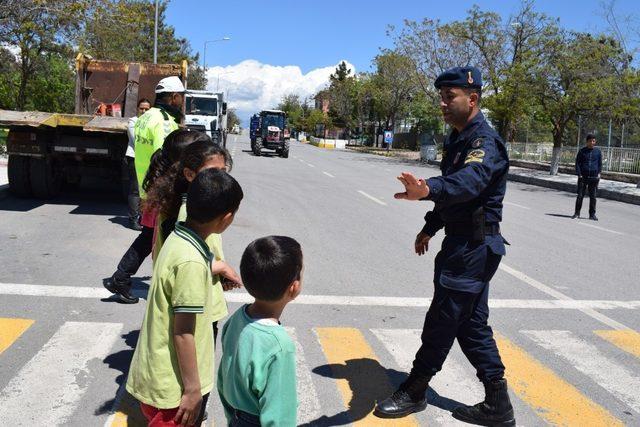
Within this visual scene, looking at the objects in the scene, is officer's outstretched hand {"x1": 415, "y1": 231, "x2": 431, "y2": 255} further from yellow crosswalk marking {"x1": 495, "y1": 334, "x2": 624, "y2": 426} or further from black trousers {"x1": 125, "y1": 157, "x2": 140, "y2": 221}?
black trousers {"x1": 125, "y1": 157, "x2": 140, "y2": 221}

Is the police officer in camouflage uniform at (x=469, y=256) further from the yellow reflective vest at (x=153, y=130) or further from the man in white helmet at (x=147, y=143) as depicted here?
the yellow reflective vest at (x=153, y=130)

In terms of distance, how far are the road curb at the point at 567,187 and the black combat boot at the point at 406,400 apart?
16709 millimetres

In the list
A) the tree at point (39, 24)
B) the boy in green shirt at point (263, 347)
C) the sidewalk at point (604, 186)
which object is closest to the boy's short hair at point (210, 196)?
the boy in green shirt at point (263, 347)

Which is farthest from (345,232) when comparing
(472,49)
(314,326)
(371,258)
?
(472,49)

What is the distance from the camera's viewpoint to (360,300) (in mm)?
6117

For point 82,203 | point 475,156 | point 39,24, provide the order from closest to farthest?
point 475,156 < point 82,203 < point 39,24

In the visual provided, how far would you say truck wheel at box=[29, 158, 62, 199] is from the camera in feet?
35.0

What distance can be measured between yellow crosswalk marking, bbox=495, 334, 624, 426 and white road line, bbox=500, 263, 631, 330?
145cm

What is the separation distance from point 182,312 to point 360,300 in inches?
156

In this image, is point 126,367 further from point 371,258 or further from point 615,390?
point 371,258

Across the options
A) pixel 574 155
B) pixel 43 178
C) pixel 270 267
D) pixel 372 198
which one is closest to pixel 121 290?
pixel 270 267

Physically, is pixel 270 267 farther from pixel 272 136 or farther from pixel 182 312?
pixel 272 136

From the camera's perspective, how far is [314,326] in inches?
207

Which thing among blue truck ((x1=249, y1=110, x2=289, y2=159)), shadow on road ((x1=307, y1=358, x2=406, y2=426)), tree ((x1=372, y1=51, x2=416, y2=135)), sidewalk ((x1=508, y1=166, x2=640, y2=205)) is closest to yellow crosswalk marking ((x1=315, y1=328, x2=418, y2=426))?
shadow on road ((x1=307, y1=358, x2=406, y2=426))
